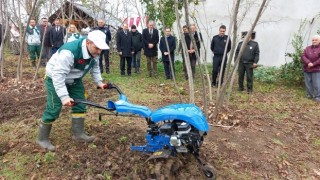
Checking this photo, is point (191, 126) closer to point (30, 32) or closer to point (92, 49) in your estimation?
point (92, 49)

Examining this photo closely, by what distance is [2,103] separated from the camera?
6.46 meters

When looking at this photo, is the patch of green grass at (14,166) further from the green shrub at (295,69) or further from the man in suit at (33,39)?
the green shrub at (295,69)

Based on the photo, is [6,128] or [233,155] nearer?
[233,155]

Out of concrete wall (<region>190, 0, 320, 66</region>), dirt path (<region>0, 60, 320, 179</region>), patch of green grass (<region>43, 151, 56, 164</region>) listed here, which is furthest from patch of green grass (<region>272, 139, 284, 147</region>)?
concrete wall (<region>190, 0, 320, 66</region>)

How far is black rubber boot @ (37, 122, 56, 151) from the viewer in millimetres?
4191

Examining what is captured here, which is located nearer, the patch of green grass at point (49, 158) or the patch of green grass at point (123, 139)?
the patch of green grass at point (49, 158)

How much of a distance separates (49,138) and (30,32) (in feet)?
24.1

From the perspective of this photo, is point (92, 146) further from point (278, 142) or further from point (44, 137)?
point (278, 142)

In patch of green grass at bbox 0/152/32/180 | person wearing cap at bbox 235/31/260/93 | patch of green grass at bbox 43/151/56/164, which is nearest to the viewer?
patch of green grass at bbox 0/152/32/180

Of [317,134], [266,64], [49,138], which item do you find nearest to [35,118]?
[49,138]

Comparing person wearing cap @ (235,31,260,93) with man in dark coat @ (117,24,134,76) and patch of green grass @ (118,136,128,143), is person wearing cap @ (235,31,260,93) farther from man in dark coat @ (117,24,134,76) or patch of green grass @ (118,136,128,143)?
patch of green grass @ (118,136,128,143)

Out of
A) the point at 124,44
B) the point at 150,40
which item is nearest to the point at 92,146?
the point at 124,44

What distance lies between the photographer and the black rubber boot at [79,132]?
441cm

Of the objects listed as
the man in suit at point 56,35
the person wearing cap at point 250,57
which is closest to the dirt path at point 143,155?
the person wearing cap at point 250,57
